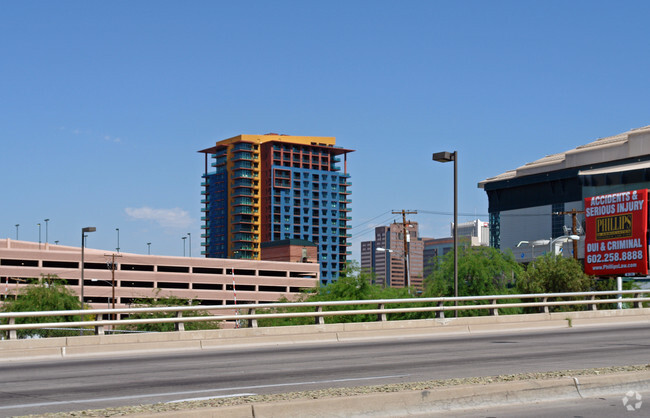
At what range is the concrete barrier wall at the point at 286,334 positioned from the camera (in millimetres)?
20188

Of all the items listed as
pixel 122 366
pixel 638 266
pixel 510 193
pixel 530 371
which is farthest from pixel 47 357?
pixel 510 193

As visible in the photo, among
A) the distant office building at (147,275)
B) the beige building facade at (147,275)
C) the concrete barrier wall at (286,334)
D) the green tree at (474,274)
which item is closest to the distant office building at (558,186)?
the beige building facade at (147,275)

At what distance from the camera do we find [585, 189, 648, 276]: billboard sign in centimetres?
4159

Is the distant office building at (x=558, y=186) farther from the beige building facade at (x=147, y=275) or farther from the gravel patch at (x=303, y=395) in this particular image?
the gravel patch at (x=303, y=395)

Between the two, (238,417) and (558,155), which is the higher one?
(558,155)

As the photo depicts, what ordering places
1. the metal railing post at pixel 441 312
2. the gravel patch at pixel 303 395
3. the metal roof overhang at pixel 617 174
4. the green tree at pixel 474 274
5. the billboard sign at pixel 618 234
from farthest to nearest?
the metal roof overhang at pixel 617 174 → the green tree at pixel 474 274 → the billboard sign at pixel 618 234 → the metal railing post at pixel 441 312 → the gravel patch at pixel 303 395

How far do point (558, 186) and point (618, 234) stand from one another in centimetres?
10672

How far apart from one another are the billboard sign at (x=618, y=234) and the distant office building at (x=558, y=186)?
246ft

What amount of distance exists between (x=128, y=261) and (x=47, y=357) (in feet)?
490

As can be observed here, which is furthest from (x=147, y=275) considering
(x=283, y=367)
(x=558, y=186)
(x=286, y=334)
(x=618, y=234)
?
(x=283, y=367)

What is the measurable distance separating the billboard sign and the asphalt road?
67.0ft

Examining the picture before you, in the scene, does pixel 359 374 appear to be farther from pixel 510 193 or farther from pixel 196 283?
pixel 196 283

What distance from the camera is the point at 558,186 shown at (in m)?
146

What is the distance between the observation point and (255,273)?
188 metres
